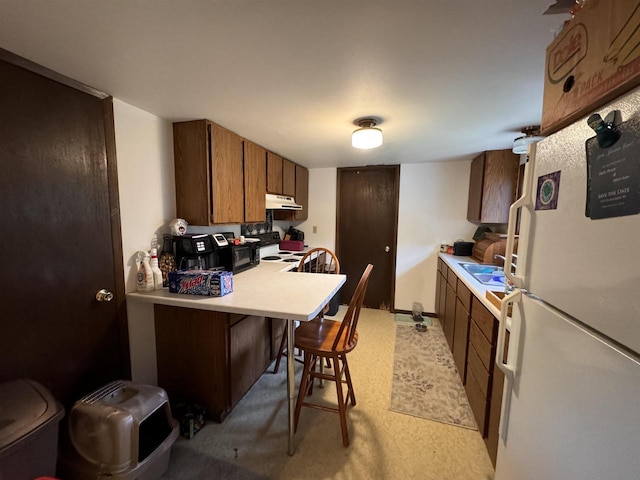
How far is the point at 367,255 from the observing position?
3.72 metres

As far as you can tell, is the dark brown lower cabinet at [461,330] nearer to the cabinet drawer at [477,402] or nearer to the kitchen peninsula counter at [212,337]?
the cabinet drawer at [477,402]

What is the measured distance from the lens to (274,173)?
109 inches

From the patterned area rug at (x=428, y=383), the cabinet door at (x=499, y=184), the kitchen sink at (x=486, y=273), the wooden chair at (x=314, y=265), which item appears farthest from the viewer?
the cabinet door at (x=499, y=184)

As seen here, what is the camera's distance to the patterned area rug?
179cm

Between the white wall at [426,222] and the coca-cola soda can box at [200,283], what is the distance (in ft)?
8.43

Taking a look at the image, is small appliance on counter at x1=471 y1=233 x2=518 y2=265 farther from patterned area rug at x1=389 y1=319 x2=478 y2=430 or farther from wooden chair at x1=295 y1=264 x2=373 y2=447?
wooden chair at x1=295 y1=264 x2=373 y2=447

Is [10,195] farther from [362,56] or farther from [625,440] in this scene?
[625,440]

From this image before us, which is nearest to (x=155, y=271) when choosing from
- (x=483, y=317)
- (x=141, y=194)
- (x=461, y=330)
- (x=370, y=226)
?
(x=141, y=194)

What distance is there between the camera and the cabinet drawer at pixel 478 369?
4.91 ft

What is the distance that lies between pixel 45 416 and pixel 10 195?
91 centimetres

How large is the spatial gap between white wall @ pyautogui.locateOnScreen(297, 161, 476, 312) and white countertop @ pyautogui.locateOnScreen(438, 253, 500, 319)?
0.30m

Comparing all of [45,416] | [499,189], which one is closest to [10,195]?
[45,416]

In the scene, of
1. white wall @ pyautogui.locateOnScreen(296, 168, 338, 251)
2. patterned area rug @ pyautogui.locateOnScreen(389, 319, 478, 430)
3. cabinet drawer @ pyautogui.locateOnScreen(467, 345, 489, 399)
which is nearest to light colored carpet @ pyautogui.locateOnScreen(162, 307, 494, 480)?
patterned area rug @ pyautogui.locateOnScreen(389, 319, 478, 430)

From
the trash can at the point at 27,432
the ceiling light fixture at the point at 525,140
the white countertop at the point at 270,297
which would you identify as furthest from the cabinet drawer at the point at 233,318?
the ceiling light fixture at the point at 525,140
